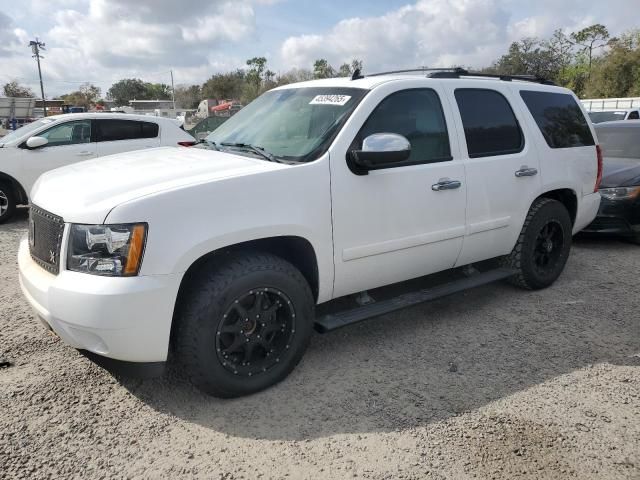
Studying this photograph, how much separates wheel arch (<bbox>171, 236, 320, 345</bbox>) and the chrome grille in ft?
2.21

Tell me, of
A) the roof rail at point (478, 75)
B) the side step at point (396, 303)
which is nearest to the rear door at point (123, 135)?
the roof rail at point (478, 75)

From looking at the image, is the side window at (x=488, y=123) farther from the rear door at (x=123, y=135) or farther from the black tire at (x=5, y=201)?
the black tire at (x=5, y=201)

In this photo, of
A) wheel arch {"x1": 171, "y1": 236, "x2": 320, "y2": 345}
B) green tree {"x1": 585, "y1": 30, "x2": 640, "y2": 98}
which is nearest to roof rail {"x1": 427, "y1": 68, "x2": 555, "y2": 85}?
wheel arch {"x1": 171, "y1": 236, "x2": 320, "y2": 345}

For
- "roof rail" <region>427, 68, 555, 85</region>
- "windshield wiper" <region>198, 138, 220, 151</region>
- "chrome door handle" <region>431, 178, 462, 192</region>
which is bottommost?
"chrome door handle" <region>431, 178, 462, 192</region>

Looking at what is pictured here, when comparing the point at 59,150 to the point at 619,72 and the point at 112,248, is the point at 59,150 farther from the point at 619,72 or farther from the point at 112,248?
the point at 619,72

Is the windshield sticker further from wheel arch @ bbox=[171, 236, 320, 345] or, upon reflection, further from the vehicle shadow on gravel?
the vehicle shadow on gravel

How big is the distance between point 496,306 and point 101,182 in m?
3.42

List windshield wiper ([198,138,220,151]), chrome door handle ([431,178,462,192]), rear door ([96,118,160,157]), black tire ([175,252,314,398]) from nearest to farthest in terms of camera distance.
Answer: black tire ([175,252,314,398]) → chrome door handle ([431,178,462,192]) → windshield wiper ([198,138,220,151]) → rear door ([96,118,160,157])

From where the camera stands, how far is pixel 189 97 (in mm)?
90062

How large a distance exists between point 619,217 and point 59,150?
8.07 meters

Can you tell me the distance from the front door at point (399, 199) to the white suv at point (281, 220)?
0.04ft

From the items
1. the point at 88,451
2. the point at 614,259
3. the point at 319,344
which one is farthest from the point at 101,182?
the point at 614,259

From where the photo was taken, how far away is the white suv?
8.82 ft

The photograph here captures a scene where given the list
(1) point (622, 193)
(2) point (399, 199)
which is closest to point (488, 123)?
(2) point (399, 199)
